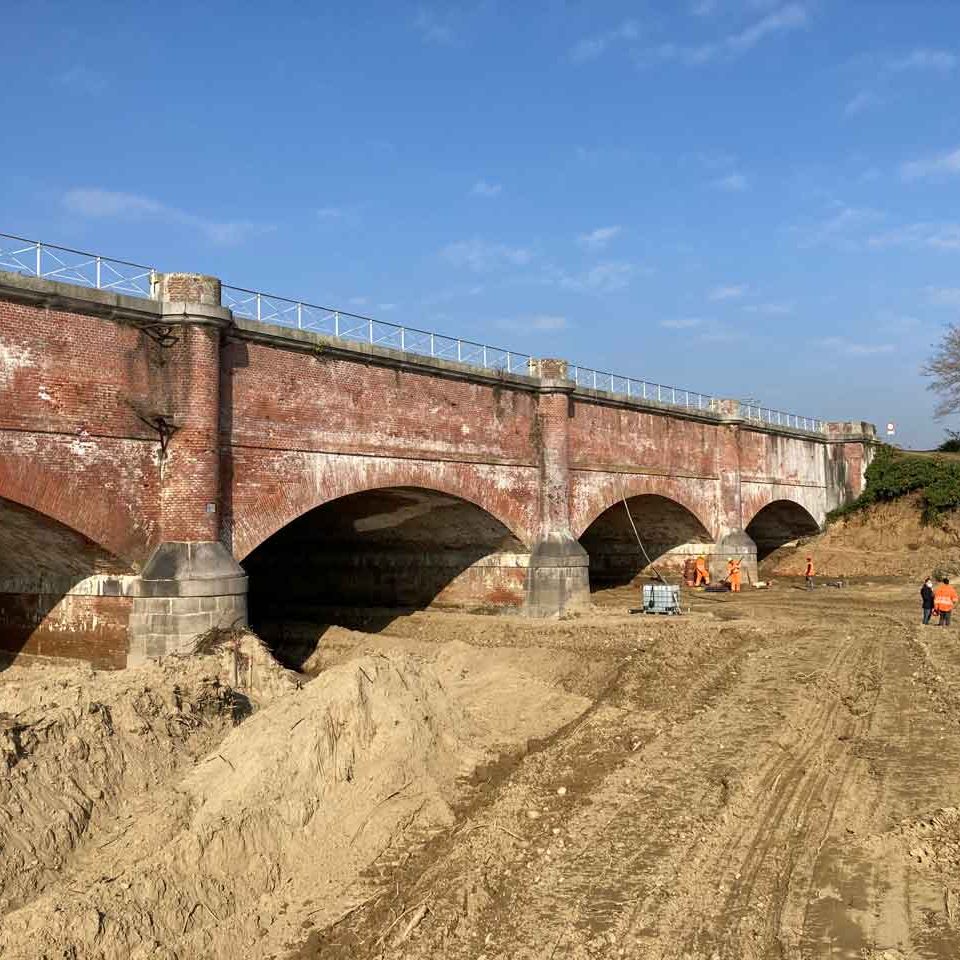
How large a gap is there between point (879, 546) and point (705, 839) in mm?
34171

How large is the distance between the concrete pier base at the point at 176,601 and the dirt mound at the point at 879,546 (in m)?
29.1

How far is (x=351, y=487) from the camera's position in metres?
17.9

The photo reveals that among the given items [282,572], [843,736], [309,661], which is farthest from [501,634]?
[843,736]

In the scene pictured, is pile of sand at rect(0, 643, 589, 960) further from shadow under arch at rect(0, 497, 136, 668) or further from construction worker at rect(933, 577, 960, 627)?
construction worker at rect(933, 577, 960, 627)

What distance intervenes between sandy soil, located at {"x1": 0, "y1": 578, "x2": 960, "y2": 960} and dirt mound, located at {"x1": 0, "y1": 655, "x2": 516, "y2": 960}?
23mm

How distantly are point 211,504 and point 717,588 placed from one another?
19563 mm

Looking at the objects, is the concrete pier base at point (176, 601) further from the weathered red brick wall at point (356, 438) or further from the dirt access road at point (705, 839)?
the dirt access road at point (705, 839)

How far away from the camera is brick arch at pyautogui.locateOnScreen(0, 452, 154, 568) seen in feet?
42.1

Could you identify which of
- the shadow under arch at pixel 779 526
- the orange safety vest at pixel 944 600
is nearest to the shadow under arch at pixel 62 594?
the orange safety vest at pixel 944 600

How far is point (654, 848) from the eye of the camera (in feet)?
25.3

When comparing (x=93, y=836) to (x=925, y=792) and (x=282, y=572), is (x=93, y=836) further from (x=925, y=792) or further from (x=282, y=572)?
(x=282, y=572)

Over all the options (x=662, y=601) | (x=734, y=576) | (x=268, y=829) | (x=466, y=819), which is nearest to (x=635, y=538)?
(x=734, y=576)

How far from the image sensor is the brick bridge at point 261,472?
13625 millimetres

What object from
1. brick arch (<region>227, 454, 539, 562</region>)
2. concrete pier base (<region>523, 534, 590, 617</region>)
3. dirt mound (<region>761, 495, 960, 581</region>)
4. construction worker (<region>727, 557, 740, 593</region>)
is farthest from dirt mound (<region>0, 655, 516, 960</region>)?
dirt mound (<region>761, 495, 960, 581</region>)
